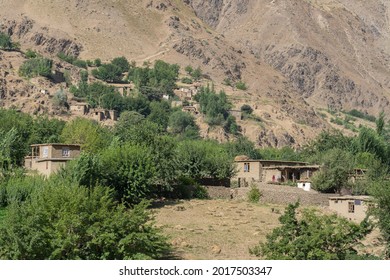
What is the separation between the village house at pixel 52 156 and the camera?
60094 millimetres

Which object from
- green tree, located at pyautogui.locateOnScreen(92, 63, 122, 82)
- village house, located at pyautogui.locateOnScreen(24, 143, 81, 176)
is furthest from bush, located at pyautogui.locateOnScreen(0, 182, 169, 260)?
green tree, located at pyautogui.locateOnScreen(92, 63, 122, 82)

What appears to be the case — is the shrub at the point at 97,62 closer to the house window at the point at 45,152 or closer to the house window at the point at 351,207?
the house window at the point at 45,152

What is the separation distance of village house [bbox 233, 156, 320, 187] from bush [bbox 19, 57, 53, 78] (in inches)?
2778

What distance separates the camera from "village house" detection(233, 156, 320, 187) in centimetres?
7056

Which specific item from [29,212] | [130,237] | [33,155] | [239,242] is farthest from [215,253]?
[33,155]

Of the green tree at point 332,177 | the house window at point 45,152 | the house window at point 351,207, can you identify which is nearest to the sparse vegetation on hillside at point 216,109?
the green tree at point 332,177

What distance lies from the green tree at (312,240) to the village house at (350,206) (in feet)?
57.3

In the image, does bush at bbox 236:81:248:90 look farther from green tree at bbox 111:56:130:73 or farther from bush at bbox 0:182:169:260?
bush at bbox 0:182:169:260

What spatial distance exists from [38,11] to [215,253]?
140 meters

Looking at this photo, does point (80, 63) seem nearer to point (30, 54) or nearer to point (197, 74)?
point (30, 54)

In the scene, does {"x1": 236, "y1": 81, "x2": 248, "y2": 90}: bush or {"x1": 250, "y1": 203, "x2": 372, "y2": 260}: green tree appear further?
{"x1": 236, "y1": 81, "x2": 248, "y2": 90}: bush

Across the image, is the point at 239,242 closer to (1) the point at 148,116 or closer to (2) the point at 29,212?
(2) the point at 29,212

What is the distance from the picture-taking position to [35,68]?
13675 centimetres

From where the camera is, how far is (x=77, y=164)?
5116 centimetres
